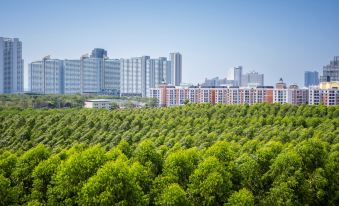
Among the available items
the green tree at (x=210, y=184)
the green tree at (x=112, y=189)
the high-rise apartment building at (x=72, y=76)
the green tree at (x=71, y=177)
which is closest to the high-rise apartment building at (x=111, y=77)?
the high-rise apartment building at (x=72, y=76)

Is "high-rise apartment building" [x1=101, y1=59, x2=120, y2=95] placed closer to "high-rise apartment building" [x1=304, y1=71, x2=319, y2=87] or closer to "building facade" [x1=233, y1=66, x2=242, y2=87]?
"building facade" [x1=233, y1=66, x2=242, y2=87]

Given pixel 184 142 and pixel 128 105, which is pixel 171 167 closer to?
pixel 184 142

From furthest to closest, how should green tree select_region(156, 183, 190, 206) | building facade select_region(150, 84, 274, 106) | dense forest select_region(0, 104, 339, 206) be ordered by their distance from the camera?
building facade select_region(150, 84, 274, 106), dense forest select_region(0, 104, 339, 206), green tree select_region(156, 183, 190, 206)

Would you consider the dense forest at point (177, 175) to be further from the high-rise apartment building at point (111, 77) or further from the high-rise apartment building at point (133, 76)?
the high-rise apartment building at point (133, 76)

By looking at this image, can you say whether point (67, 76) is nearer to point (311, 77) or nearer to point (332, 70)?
point (332, 70)

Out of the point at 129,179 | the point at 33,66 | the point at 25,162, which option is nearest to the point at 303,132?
the point at 129,179

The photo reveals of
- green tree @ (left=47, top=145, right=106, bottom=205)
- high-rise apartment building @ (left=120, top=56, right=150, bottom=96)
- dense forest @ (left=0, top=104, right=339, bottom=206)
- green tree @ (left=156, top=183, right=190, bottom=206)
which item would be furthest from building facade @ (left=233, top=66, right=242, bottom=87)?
green tree @ (left=156, top=183, right=190, bottom=206)
